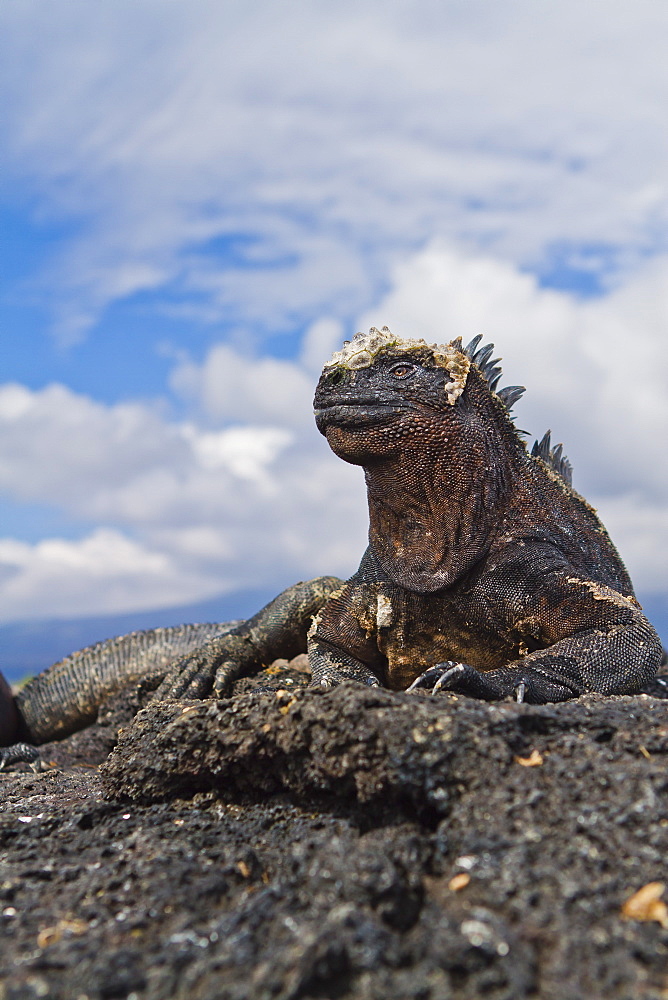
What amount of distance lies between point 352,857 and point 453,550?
248 centimetres

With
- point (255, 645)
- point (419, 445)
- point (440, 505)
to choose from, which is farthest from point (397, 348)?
point (255, 645)

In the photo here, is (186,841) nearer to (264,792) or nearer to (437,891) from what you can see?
(264,792)

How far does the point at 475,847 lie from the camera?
210 centimetres

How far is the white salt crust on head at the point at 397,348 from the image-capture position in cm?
450

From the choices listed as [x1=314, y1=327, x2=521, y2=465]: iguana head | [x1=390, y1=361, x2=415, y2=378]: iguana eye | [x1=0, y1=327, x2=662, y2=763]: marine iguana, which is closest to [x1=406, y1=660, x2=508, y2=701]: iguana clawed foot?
[x1=0, y1=327, x2=662, y2=763]: marine iguana

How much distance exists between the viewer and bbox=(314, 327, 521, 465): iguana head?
4.35 meters

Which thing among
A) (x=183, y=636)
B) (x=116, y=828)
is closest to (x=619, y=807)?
(x=116, y=828)

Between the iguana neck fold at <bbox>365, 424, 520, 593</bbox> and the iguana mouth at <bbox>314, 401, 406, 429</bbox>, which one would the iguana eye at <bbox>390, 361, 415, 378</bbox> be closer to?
the iguana mouth at <bbox>314, 401, 406, 429</bbox>

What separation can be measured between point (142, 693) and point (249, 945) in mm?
4895

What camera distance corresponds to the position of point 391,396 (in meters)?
4.38

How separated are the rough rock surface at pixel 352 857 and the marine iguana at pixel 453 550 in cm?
120

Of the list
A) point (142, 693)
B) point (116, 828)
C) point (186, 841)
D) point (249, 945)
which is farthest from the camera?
point (142, 693)

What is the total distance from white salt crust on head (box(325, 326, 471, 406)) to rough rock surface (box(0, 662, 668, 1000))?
6.51ft

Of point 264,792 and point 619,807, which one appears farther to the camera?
point 264,792
